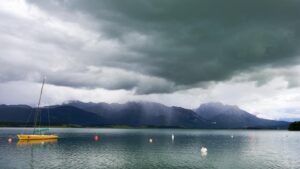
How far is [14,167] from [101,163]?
2205cm

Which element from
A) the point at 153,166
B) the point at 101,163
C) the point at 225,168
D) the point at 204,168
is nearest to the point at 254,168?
the point at 225,168

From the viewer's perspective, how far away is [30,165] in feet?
247

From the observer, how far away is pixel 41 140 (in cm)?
16300

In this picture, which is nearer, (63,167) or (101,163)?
(63,167)

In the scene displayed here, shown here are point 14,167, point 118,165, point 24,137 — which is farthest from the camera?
point 24,137

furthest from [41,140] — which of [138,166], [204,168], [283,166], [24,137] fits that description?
[283,166]

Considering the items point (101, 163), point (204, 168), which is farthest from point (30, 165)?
point (204, 168)

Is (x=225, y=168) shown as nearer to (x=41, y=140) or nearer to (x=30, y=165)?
(x=30, y=165)

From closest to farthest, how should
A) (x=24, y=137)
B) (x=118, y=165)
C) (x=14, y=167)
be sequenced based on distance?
1. (x=14, y=167)
2. (x=118, y=165)
3. (x=24, y=137)

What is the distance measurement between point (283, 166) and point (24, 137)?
432 ft

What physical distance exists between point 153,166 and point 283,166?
37.1 m

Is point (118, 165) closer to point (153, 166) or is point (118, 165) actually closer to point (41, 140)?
point (153, 166)

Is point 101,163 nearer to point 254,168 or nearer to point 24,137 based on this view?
point 254,168

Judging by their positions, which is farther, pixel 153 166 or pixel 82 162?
pixel 82 162
